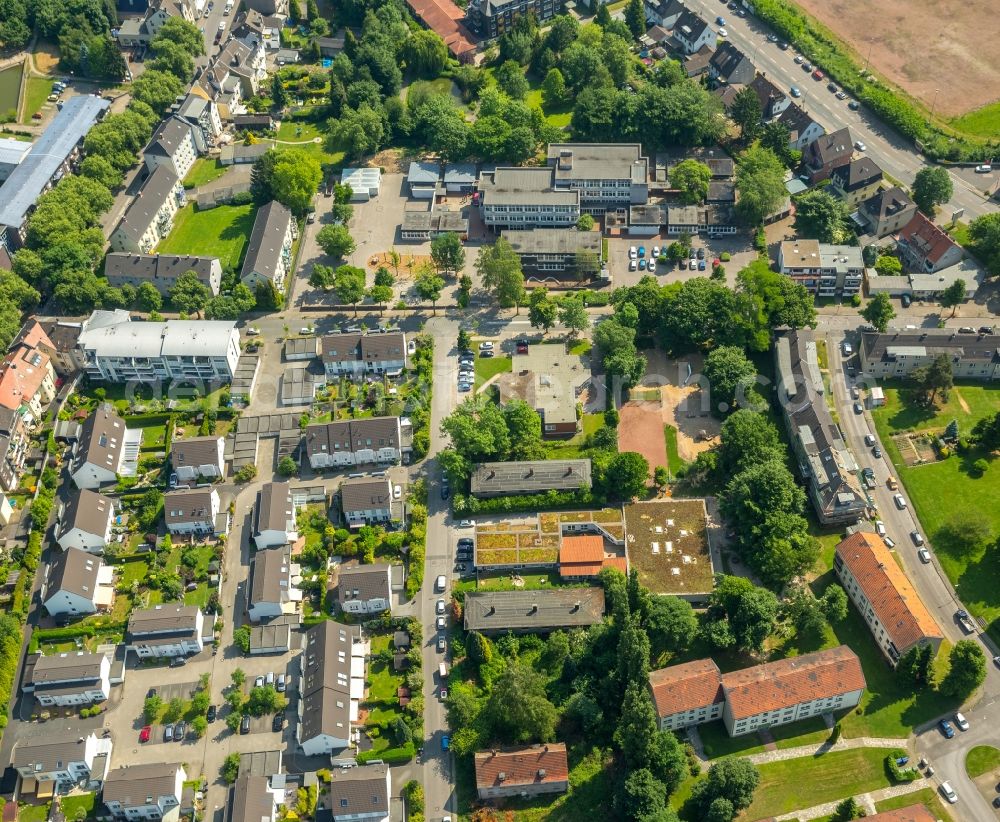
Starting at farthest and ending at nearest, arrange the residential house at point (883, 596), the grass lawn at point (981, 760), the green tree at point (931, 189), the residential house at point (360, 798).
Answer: the green tree at point (931, 189) → the residential house at point (883, 596) → the grass lawn at point (981, 760) → the residential house at point (360, 798)

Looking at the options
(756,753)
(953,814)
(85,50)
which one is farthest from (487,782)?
(85,50)

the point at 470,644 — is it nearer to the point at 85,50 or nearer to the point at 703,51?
the point at 703,51

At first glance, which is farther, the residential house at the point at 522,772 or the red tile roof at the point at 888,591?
the red tile roof at the point at 888,591

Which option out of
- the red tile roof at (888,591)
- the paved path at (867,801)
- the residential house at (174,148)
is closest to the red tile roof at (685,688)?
the paved path at (867,801)

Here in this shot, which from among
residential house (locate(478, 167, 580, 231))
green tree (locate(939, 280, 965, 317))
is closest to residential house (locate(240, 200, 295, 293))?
residential house (locate(478, 167, 580, 231))

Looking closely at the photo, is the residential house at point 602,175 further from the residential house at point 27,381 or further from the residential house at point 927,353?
the residential house at point 27,381

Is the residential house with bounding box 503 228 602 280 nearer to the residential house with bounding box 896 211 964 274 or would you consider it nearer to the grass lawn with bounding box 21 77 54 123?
the residential house with bounding box 896 211 964 274
